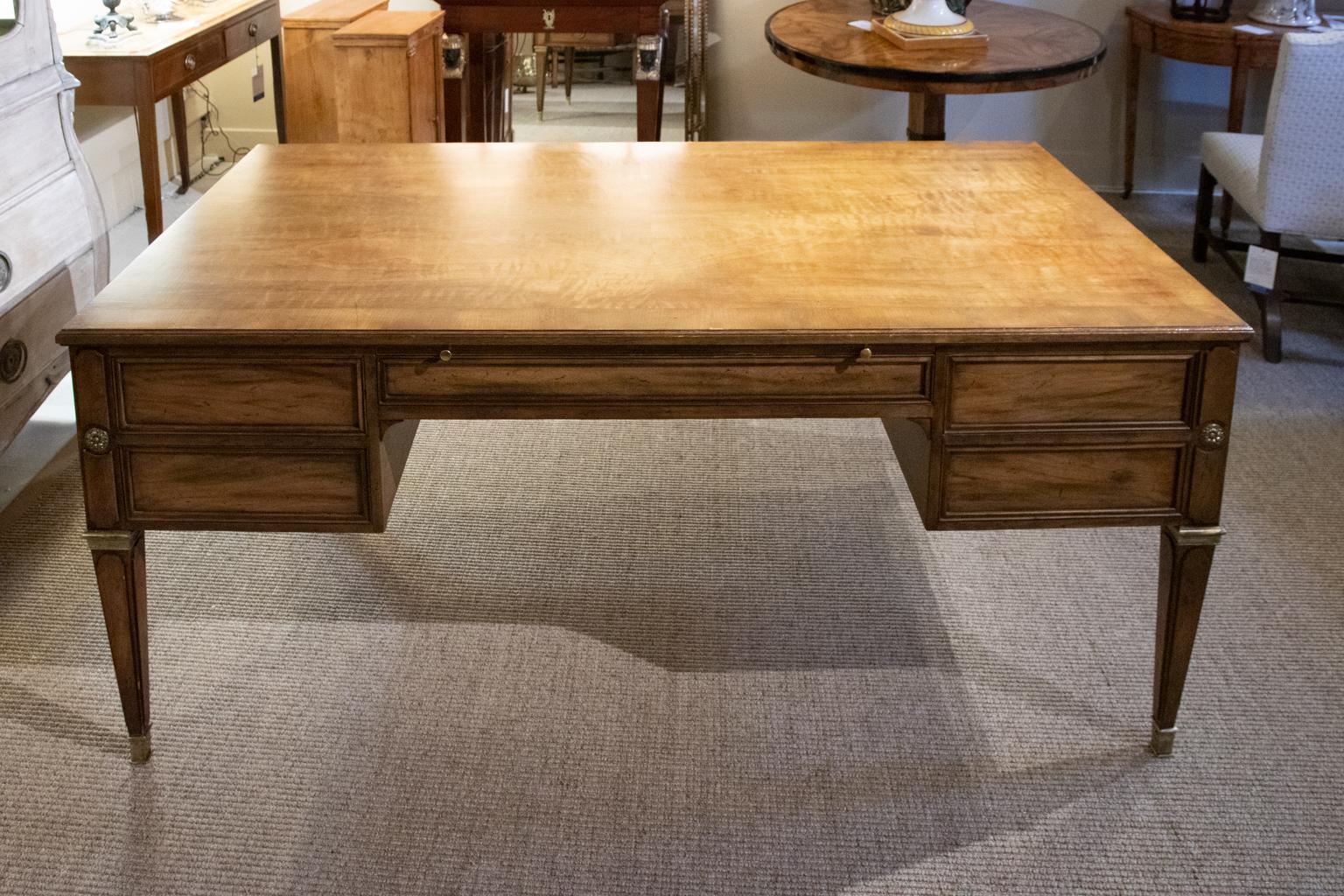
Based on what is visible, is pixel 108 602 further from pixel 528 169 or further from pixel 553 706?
pixel 528 169

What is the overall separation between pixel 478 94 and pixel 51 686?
318 cm

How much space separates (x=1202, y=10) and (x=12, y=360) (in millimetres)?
3762

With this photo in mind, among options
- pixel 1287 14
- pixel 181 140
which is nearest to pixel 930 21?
pixel 1287 14

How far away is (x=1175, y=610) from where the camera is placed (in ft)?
6.63

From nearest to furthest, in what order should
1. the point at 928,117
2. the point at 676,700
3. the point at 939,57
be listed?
the point at 676,700 → the point at 939,57 → the point at 928,117

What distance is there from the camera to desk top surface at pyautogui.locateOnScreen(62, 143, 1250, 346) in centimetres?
183

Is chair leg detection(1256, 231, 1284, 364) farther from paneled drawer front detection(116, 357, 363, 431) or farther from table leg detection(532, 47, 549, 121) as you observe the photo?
table leg detection(532, 47, 549, 121)

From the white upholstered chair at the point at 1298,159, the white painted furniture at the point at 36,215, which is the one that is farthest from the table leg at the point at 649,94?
the white painted furniture at the point at 36,215

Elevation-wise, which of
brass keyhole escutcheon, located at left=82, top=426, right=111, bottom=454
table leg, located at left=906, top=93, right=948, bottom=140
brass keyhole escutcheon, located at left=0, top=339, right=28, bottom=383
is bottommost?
brass keyhole escutcheon, located at left=0, top=339, right=28, bottom=383

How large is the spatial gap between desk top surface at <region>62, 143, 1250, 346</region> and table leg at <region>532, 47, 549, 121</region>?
3438 millimetres

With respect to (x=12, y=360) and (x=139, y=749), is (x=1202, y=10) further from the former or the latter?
(x=139, y=749)

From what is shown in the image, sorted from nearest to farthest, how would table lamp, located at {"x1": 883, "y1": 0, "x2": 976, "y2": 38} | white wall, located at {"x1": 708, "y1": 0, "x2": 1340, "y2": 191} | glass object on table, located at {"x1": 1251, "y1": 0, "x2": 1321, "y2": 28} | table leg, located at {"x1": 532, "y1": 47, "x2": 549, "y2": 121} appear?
table lamp, located at {"x1": 883, "y1": 0, "x2": 976, "y2": 38}, glass object on table, located at {"x1": 1251, "y1": 0, "x2": 1321, "y2": 28}, white wall, located at {"x1": 708, "y1": 0, "x2": 1340, "y2": 191}, table leg, located at {"x1": 532, "y1": 47, "x2": 549, "y2": 121}

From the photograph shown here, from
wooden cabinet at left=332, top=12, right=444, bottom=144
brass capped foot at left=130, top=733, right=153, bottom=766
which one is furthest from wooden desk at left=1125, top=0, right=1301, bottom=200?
brass capped foot at left=130, top=733, right=153, bottom=766

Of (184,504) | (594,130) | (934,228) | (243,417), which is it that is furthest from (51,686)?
(594,130)
